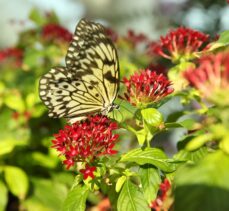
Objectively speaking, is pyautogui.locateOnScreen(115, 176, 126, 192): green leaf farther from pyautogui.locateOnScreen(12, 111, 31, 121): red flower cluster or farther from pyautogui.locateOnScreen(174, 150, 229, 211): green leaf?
pyautogui.locateOnScreen(12, 111, 31, 121): red flower cluster

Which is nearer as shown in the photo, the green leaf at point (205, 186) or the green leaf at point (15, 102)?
the green leaf at point (205, 186)

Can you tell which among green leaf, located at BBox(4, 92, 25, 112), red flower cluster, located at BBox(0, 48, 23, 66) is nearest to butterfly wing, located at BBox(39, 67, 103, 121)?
green leaf, located at BBox(4, 92, 25, 112)

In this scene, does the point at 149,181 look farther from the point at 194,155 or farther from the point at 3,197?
the point at 3,197

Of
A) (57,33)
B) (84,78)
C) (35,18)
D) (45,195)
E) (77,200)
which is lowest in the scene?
(45,195)

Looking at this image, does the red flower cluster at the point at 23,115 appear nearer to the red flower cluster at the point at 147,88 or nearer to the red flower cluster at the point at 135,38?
the red flower cluster at the point at 135,38

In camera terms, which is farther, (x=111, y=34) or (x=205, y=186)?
(x=111, y=34)

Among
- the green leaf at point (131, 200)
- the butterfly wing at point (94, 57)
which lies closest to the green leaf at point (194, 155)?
the green leaf at point (131, 200)

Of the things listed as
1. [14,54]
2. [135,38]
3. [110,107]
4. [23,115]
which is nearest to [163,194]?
[110,107]

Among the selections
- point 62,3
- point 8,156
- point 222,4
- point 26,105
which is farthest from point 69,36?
point 62,3
